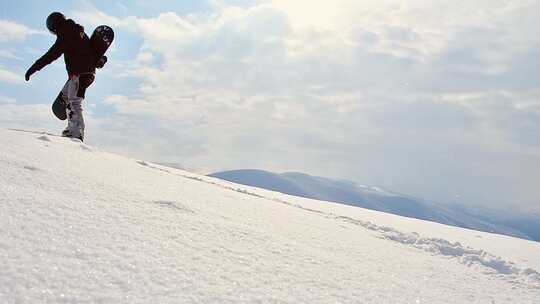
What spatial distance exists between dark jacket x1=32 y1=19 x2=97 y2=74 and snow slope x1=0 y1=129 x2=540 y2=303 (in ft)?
9.72

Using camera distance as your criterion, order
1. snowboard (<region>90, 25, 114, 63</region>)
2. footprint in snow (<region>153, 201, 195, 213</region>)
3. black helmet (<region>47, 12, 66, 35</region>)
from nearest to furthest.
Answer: footprint in snow (<region>153, 201, 195, 213</region>) < black helmet (<region>47, 12, 66, 35</region>) < snowboard (<region>90, 25, 114, 63</region>)

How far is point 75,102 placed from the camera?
682 centimetres

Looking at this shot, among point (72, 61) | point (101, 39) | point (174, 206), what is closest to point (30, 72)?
point (72, 61)

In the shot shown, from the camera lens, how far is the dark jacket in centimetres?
674

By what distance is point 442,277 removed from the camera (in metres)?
2.88

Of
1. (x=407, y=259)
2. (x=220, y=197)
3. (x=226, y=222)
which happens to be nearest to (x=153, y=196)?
(x=226, y=222)

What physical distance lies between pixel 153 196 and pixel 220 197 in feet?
3.58

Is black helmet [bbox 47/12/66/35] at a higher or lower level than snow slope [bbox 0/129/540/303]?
higher

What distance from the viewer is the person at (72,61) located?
22.1 feet

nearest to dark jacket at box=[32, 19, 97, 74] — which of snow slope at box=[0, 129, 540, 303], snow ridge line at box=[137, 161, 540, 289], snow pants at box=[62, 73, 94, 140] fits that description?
snow pants at box=[62, 73, 94, 140]

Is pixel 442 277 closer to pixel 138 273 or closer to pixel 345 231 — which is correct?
pixel 345 231

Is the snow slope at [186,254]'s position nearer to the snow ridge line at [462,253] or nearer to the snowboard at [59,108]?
the snow ridge line at [462,253]

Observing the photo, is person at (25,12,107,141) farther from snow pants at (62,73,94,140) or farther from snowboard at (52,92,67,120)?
snowboard at (52,92,67,120)

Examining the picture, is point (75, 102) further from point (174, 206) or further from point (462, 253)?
point (462, 253)
